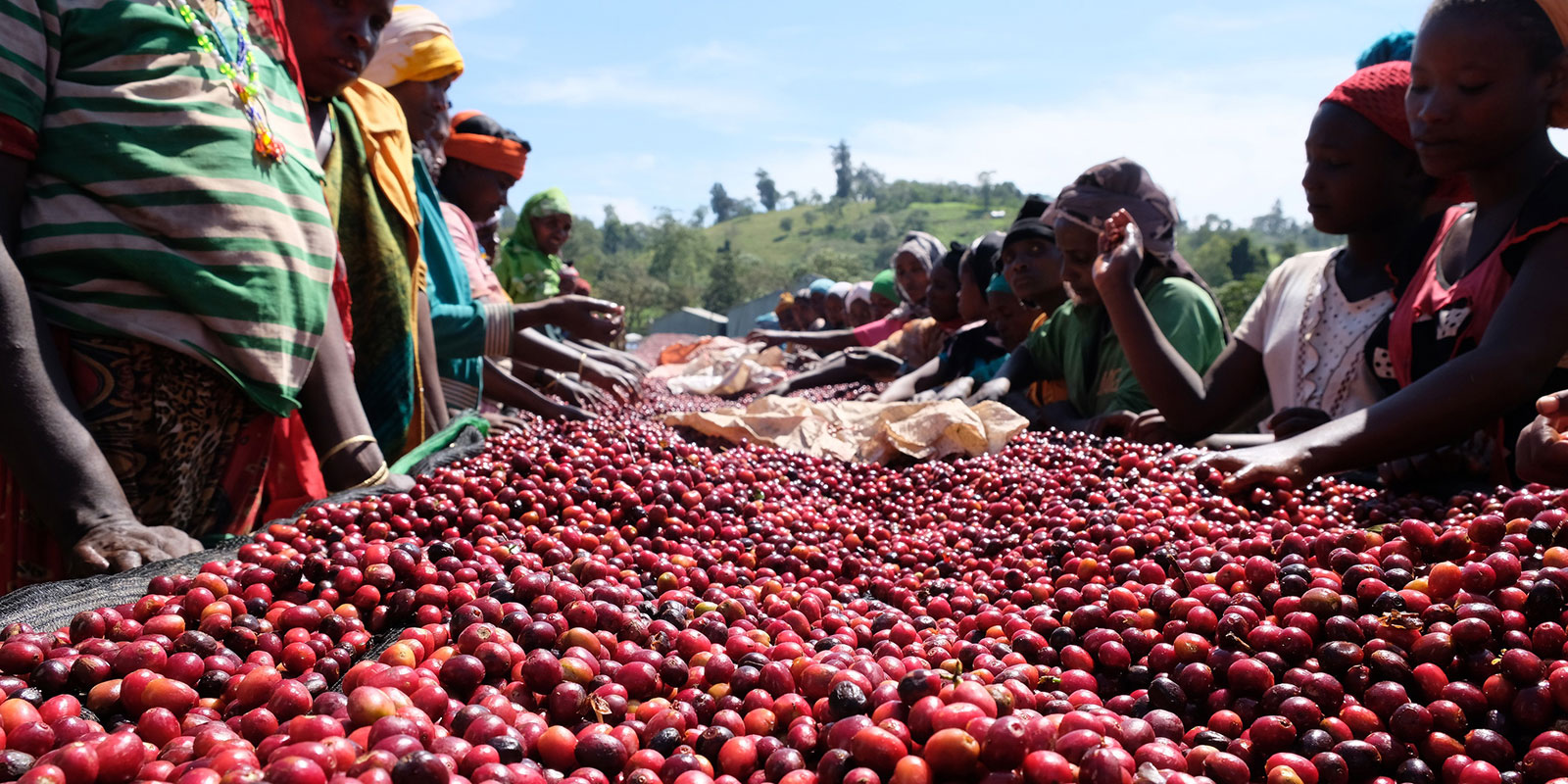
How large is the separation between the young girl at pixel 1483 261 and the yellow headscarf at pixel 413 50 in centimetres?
424

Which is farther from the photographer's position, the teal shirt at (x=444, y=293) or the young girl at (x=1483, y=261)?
the teal shirt at (x=444, y=293)

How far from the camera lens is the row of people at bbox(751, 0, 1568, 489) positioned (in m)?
2.63

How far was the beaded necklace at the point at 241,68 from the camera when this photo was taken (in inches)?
95.1

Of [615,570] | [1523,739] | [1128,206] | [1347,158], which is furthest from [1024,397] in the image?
[1523,739]

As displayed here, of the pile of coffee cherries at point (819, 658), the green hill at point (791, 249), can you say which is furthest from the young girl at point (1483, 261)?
the green hill at point (791, 249)

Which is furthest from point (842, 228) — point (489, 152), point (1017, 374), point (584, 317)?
point (584, 317)

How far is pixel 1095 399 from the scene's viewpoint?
17.3ft

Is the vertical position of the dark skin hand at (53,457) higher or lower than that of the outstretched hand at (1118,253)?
lower

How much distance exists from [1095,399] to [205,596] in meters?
4.54

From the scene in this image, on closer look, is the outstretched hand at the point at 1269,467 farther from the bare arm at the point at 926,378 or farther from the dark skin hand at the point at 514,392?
the bare arm at the point at 926,378

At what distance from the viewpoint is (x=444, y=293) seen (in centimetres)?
457

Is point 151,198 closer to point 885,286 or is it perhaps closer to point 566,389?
point 566,389

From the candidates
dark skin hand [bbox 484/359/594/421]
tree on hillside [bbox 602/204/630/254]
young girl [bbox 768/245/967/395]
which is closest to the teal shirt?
dark skin hand [bbox 484/359/594/421]

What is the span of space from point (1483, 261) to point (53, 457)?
395cm
